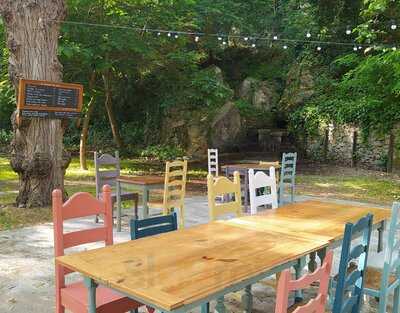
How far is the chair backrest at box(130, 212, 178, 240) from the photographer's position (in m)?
2.47

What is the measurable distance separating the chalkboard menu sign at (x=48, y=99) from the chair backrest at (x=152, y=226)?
14.4 feet

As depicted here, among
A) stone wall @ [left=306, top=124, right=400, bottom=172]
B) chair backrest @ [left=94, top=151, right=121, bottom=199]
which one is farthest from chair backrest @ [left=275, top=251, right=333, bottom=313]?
stone wall @ [left=306, top=124, right=400, bottom=172]

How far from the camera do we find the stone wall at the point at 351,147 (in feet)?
42.7

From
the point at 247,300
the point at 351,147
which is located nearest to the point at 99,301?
the point at 247,300

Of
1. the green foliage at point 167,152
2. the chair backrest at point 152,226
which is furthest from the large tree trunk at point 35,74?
the green foliage at point 167,152

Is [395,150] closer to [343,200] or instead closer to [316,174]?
[316,174]

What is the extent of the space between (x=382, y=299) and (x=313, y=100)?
536 inches

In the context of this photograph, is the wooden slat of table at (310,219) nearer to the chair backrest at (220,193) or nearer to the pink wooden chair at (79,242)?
the chair backrest at (220,193)

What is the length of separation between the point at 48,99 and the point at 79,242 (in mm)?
4496

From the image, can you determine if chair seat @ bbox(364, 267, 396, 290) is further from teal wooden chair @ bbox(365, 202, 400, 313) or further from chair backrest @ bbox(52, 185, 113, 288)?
chair backrest @ bbox(52, 185, 113, 288)

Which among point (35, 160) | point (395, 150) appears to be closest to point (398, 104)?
point (395, 150)

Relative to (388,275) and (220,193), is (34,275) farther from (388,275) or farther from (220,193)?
(388,275)

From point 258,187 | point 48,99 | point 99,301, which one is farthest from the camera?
point 48,99

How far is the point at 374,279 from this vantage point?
9.11 feet
